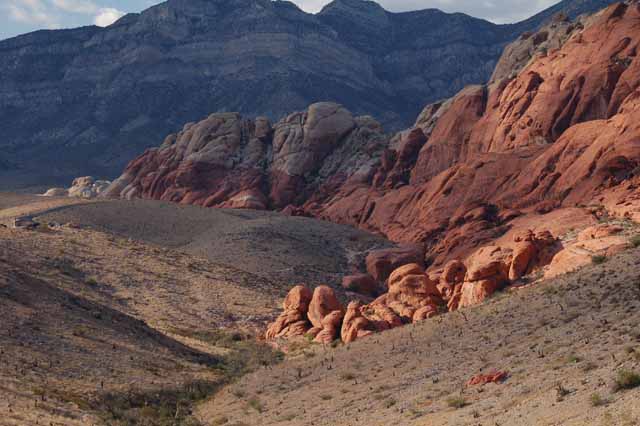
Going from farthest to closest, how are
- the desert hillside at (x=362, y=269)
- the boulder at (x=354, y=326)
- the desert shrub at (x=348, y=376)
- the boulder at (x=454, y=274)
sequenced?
the boulder at (x=454, y=274) < the boulder at (x=354, y=326) < the desert shrub at (x=348, y=376) < the desert hillside at (x=362, y=269)

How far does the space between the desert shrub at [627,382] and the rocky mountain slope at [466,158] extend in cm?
3050

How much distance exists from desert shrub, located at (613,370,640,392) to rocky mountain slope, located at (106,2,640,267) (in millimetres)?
30501

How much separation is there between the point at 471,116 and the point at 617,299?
57675 millimetres

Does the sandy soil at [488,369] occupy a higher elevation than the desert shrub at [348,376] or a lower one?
higher

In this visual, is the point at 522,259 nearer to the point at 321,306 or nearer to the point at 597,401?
the point at 321,306

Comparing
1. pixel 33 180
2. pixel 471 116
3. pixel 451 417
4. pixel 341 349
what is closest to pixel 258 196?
pixel 471 116

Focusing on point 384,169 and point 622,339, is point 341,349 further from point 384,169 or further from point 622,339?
point 384,169

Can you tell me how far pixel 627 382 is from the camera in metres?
17.5

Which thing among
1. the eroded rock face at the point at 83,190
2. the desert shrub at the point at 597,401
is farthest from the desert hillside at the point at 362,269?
the eroded rock face at the point at 83,190

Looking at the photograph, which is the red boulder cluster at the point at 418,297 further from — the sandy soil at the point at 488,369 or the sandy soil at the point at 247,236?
the sandy soil at the point at 247,236

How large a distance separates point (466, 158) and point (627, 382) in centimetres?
6249

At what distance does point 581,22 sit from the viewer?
8025 centimetres

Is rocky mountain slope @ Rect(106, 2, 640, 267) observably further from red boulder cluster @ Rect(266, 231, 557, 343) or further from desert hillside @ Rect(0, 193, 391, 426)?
red boulder cluster @ Rect(266, 231, 557, 343)

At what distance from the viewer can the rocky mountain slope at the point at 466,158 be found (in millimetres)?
58125
